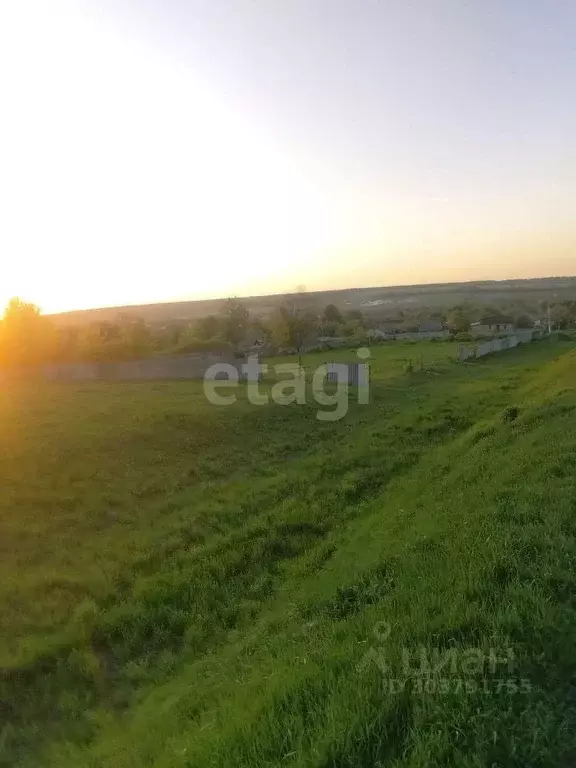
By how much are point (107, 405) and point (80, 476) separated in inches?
296

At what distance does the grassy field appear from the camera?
128 inches

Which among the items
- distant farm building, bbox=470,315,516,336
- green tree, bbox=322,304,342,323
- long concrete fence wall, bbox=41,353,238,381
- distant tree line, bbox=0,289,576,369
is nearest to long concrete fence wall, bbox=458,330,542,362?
distant farm building, bbox=470,315,516,336

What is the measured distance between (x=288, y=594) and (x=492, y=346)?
35.4 m

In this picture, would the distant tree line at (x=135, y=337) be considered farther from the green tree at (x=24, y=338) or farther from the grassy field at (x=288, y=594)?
the grassy field at (x=288, y=594)

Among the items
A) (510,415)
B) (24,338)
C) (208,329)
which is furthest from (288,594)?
(208,329)

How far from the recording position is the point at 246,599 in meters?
7.79

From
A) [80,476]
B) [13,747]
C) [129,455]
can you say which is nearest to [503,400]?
[129,455]

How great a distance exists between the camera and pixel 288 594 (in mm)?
7465

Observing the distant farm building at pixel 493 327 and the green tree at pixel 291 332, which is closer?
the green tree at pixel 291 332

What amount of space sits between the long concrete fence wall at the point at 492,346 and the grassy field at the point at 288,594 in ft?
65.5

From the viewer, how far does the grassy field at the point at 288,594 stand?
128 inches

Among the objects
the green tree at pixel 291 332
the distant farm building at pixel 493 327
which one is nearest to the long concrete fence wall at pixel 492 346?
the distant farm building at pixel 493 327

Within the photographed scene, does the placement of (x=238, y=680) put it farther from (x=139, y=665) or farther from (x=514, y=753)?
(x=514, y=753)

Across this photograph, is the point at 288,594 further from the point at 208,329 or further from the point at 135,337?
the point at 208,329
